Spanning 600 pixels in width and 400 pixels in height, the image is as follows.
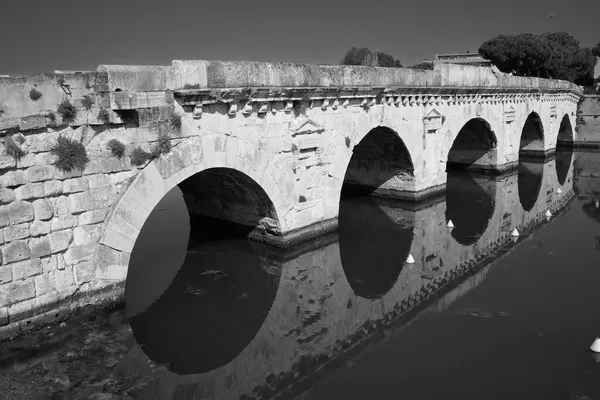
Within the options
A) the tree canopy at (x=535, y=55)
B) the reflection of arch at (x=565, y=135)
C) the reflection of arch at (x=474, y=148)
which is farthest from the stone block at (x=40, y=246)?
the tree canopy at (x=535, y=55)

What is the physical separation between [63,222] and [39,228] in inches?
11.7

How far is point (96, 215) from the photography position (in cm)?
678

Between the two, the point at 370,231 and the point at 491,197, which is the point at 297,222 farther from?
the point at 491,197

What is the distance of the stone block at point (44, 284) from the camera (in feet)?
20.7

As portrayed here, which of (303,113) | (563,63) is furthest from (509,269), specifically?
(563,63)

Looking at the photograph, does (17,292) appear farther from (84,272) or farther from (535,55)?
(535,55)

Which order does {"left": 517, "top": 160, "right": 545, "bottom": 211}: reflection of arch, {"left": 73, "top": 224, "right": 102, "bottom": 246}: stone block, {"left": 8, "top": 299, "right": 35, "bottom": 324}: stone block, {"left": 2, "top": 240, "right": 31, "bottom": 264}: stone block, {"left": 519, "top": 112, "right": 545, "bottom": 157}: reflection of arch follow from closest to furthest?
1. {"left": 2, "top": 240, "right": 31, "bottom": 264}: stone block
2. {"left": 8, "top": 299, "right": 35, "bottom": 324}: stone block
3. {"left": 73, "top": 224, "right": 102, "bottom": 246}: stone block
4. {"left": 517, "top": 160, "right": 545, "bottom": 211}: reflection of arch
5. {"left": 519, "top": 112, "right": 545, "bottom": 157}: reflection of arch

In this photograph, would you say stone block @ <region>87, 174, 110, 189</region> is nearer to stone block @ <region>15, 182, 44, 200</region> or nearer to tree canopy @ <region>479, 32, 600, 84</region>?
stone block @ <region>15, 182, 44, 200</region>

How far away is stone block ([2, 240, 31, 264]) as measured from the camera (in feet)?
19.7

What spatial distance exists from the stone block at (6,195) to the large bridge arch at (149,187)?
1.22m

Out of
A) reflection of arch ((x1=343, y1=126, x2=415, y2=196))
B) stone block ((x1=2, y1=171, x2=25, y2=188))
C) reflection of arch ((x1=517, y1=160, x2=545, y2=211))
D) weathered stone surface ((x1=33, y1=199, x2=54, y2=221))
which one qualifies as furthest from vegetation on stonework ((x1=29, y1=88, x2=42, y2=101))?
reflection of arch ((x1=517, y1=160, x2=545, y2=211))

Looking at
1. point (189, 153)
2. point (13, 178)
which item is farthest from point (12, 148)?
point (189, 153)

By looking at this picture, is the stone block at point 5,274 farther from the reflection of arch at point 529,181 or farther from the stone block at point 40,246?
the reflection of arch at point 529,181

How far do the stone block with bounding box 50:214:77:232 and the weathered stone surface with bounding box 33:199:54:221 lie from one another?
0.32 feet
